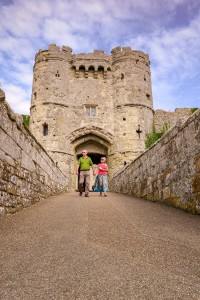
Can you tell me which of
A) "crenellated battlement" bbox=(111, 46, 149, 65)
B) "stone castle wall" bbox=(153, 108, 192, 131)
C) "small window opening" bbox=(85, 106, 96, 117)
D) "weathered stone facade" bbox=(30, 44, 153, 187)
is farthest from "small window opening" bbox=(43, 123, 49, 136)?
"stone castle wall" bbox=(153, 108, 192, 131)

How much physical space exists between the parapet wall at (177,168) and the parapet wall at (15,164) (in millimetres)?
2861

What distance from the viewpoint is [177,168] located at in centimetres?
466

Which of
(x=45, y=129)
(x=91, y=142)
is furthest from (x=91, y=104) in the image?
(x=45, y=129)

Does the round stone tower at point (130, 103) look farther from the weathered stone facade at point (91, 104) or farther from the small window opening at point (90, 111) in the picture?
the small window opening at point (90, 111)

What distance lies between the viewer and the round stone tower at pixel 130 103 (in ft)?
64.7

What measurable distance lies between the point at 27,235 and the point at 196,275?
1800 millimetres

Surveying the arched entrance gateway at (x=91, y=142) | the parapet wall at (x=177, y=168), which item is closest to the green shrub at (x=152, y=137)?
the arched entrance gateway at (x=91, y=142)

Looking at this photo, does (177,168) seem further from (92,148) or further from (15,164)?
(92,148)

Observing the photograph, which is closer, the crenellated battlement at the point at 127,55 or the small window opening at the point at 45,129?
the small window opening at the point at 45,129

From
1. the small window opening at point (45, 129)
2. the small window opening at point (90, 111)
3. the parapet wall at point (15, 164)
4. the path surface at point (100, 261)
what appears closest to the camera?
the path surface at point (100, 261)

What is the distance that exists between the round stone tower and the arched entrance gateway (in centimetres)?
84

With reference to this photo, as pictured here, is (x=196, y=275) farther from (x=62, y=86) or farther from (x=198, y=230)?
(x=62, y=86)

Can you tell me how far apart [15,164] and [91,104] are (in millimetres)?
17023

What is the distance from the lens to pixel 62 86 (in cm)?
2083
